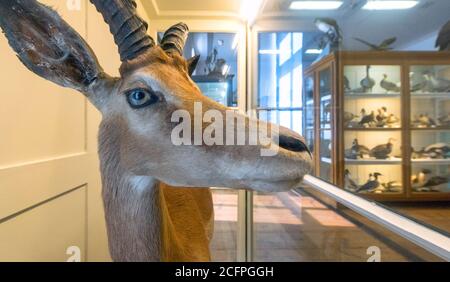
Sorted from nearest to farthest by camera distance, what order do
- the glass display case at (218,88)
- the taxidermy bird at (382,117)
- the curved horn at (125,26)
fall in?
the curved horn at (125,26) < the taxidermy bird at (382,117) < the glass display case at (218,88)

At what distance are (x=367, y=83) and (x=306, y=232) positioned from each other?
2.45 feet

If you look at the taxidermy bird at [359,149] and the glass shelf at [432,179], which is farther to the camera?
the taxidermy bird at [359,149]

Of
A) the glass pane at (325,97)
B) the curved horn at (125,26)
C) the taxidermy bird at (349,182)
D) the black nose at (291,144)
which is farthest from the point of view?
the glass pane at (325,97)

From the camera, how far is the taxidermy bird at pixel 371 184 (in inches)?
36.0

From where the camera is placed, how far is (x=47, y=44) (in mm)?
552

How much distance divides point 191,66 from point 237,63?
0.66 metres

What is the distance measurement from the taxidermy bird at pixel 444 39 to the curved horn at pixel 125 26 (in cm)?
59

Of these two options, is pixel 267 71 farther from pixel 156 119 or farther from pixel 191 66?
pixel 156 119

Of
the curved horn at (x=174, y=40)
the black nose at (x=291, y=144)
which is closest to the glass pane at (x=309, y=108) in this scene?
the curved horn at (x=174, y=40)

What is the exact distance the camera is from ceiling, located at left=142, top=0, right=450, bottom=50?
681 millimetres

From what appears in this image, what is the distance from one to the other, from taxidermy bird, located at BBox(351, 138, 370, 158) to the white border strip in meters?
0.15

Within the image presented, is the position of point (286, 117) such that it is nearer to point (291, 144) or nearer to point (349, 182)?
point (349, 182)

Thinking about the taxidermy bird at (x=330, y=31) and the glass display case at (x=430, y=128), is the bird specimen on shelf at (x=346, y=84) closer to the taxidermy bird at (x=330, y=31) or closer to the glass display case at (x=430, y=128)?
the taxidermy bird at (x=330, y=31)
